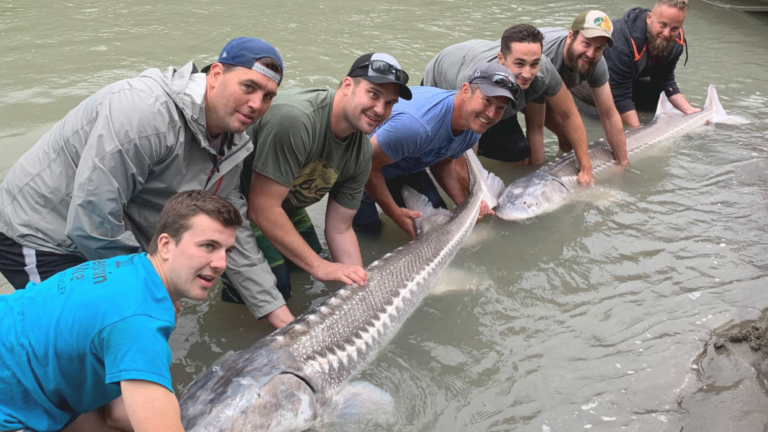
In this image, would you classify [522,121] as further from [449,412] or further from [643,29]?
[449,412]

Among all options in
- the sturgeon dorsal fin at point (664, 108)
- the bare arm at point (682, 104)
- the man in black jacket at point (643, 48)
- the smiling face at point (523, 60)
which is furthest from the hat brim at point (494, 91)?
the bare arm at point (682, 104)

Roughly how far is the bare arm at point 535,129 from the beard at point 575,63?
452 mm

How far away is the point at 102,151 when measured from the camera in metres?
2.52

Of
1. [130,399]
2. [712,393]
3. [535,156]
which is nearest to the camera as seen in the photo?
[130,399]

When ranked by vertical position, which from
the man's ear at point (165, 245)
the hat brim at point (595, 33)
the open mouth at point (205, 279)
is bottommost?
the open mouth at point (205, 279)

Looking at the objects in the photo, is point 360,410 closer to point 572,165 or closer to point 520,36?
point 520,36

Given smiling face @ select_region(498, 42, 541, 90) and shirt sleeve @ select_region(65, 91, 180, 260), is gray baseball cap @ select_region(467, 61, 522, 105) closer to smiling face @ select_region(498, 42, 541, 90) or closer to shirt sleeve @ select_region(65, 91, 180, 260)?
smiling face @ select_region(498, 42, 541, 90)

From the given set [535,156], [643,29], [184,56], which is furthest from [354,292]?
[184,56]

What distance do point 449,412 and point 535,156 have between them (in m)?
3.65

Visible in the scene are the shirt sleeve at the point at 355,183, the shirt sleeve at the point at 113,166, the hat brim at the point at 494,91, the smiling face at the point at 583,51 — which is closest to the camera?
the shirt sleeve at the point at 113,166

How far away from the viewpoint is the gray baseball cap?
4.09m

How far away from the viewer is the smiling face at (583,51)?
209 inches

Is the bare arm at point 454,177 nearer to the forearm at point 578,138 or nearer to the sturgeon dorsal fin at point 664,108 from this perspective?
the forearm at point 578,138

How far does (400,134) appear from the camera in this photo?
13.6 ft
